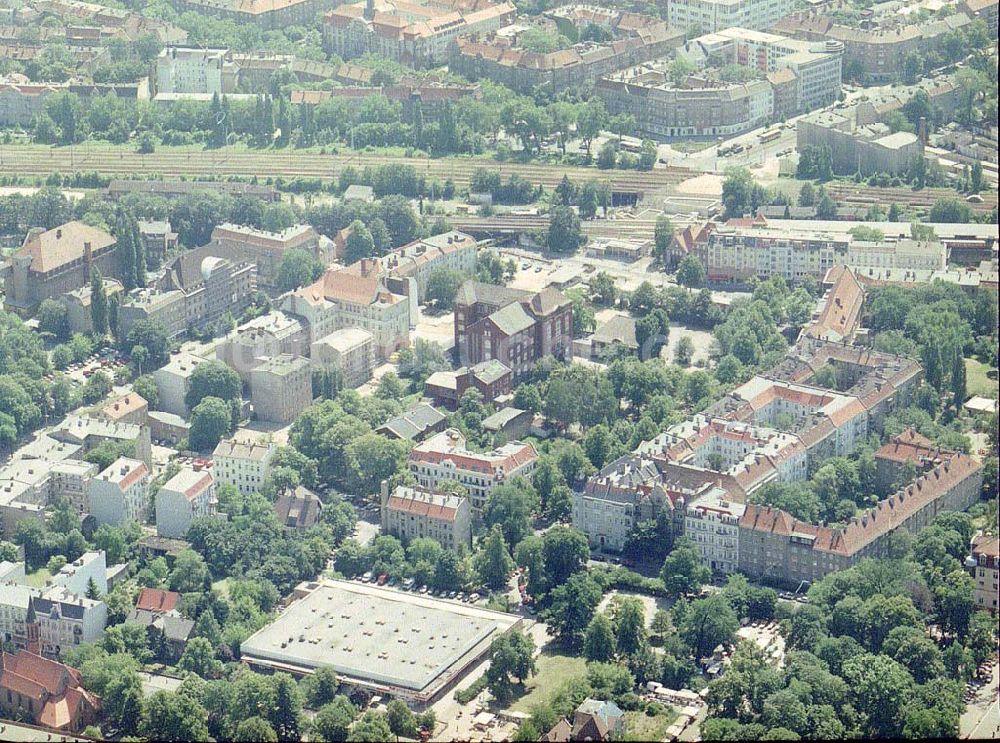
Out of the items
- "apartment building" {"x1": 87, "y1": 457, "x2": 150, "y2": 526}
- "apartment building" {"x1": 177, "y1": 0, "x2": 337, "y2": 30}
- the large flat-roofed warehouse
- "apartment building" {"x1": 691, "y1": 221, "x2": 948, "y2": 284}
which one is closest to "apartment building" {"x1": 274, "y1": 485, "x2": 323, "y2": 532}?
the large flat-roofed warehouse

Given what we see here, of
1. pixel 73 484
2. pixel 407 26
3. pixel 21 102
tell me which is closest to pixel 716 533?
pixel 73 484

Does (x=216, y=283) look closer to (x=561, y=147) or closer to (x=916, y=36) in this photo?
(x=561, y=147)

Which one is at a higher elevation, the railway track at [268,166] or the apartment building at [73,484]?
the railway track at [268,166]

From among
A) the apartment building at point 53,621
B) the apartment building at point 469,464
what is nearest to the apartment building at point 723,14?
the apartment building at point 469,464

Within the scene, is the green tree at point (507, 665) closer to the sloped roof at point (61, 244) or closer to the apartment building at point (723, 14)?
the sloped roof at point (61, 244)

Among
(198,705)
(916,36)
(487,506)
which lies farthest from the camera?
(916,36)

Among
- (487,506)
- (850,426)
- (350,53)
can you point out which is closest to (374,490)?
(487,506)

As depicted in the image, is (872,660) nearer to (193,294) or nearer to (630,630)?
(630,630)
